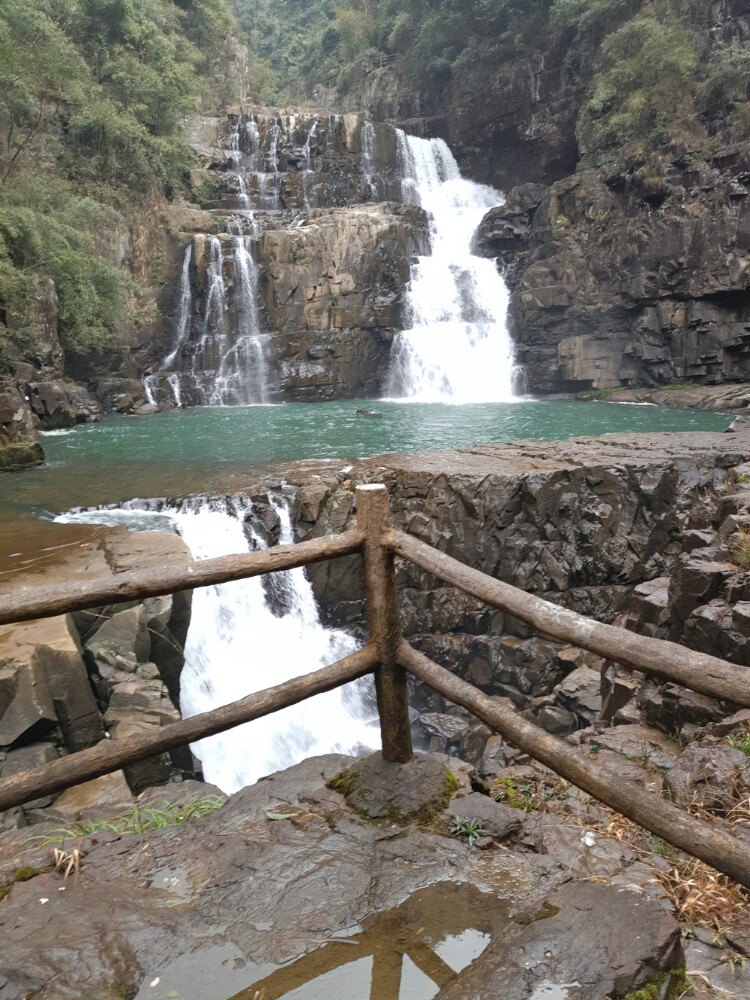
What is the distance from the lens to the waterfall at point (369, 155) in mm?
25609

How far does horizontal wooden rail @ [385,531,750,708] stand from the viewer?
169cm

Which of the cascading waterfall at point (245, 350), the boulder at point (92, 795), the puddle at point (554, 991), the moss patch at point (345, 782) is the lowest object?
the boulder at point (92, 795)

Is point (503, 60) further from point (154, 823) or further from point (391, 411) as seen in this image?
point (154, 823)

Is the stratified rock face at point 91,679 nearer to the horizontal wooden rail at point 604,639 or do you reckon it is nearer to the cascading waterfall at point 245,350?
the horizontal wooden rail at point 604,639

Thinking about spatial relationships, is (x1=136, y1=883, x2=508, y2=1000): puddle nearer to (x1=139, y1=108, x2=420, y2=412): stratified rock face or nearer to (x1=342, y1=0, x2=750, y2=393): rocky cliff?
(x1=139, y1=108, x2=420, y2=412): stratified rock face

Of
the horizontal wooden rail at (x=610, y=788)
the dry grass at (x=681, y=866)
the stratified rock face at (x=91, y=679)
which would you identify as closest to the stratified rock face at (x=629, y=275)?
the stratified rock face at (x=91, y=679)

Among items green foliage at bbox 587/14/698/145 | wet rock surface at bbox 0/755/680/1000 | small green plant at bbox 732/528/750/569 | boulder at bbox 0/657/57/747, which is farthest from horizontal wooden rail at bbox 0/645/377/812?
green foliage at bbox 587/14/698/145

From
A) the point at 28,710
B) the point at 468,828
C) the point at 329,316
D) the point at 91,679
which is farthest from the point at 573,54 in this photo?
the point at 468,828

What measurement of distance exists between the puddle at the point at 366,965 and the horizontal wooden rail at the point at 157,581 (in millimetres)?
1096

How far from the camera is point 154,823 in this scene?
2857mm

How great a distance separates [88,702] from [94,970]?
137 inches

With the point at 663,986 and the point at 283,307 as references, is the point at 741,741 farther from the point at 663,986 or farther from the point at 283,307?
the point at 283,307

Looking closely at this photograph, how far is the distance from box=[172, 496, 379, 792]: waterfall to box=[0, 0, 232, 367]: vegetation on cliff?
981 centimetres

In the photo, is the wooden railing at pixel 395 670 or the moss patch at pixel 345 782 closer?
the wooden railing at pixel 395 670
